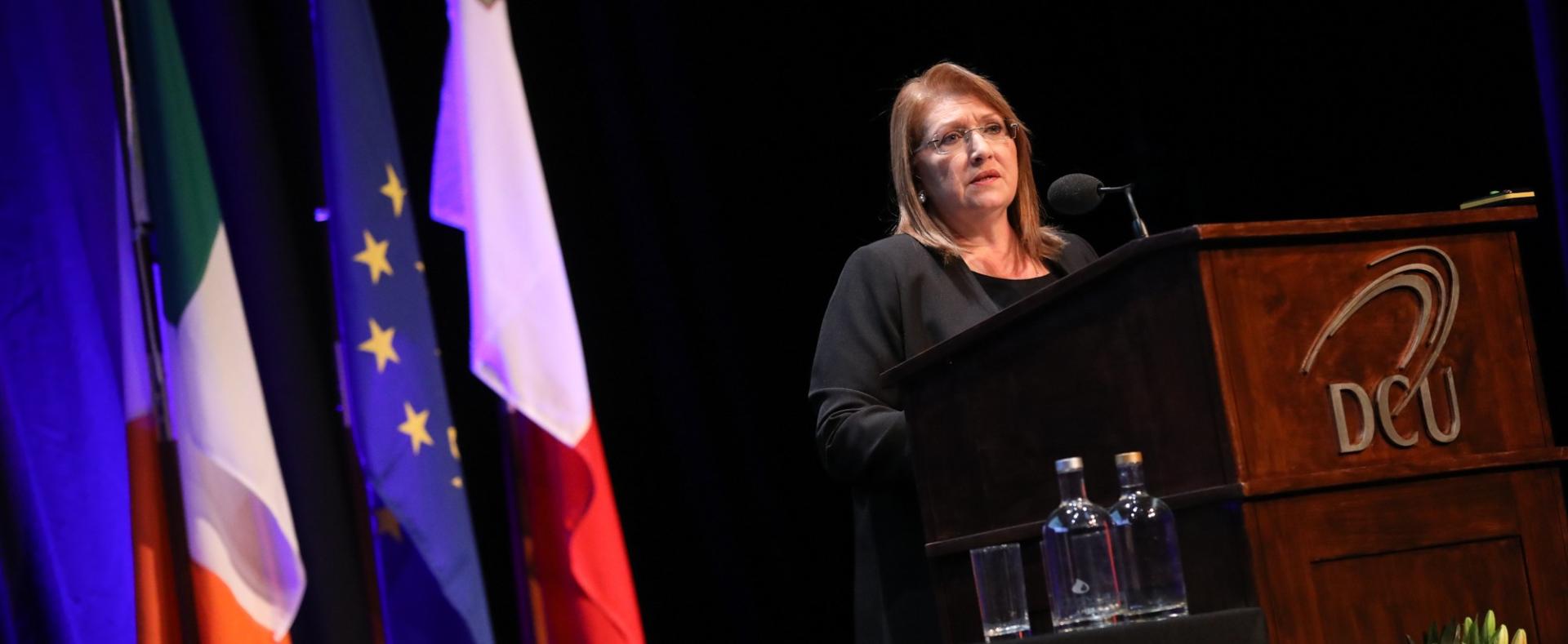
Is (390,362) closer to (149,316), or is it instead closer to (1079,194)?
(149,316)

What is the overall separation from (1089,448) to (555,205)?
212cm

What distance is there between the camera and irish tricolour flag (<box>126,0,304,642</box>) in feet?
7.70

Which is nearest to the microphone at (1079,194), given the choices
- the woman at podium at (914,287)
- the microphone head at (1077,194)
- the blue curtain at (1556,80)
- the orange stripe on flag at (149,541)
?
the microphone head at (1077,194)

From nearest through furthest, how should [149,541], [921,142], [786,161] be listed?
1. [149,541]
2. [921,142]
3. [786,161]

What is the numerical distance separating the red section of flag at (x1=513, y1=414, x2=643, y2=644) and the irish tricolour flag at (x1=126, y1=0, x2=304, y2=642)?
53cm

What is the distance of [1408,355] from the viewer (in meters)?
1.46

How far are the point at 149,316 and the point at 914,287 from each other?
131cm

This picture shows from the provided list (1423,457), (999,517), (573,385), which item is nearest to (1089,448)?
(999,517)

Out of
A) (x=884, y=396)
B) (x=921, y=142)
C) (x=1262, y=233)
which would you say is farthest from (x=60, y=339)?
(x=1262, y=233)

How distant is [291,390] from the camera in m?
2.49

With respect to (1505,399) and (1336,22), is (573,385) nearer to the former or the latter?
(1505,399)

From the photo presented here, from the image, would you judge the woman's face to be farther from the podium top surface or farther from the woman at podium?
the podium top surface

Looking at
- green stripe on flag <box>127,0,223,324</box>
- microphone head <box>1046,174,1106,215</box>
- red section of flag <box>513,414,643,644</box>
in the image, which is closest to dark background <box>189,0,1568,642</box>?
red section of flag <box>513,414,643,644</box>

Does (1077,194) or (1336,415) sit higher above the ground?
(1077,194)
